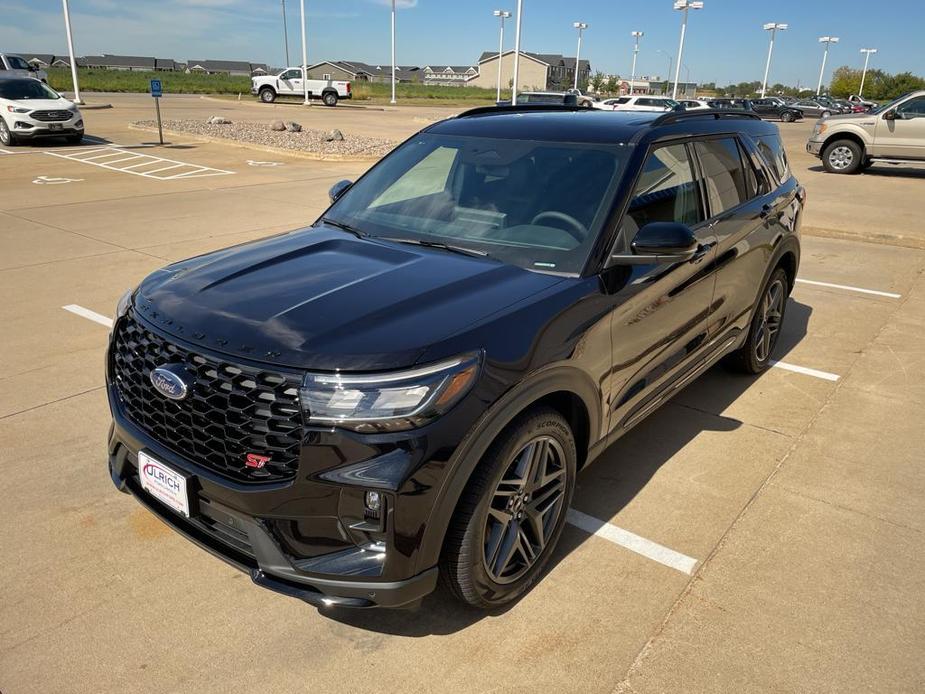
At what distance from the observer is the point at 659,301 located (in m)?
3.42

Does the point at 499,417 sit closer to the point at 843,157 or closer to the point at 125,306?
the point at 125,306

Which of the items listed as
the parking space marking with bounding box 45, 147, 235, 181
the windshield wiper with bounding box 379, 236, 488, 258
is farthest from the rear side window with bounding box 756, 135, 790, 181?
the parking space marking with bounding box 45, 147, 235, 181

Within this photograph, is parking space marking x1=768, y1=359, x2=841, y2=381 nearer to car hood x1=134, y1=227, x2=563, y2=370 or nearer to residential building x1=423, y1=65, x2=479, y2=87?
car hood x1=134, y1=227, x2=563, y2=370

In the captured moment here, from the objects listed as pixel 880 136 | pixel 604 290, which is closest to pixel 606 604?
pixel 604 290

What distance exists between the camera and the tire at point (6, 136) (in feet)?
59.2

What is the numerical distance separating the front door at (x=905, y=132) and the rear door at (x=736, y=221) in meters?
13.8

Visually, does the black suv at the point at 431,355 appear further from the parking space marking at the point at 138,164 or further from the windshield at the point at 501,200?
the parking space marking at the point at 138,164

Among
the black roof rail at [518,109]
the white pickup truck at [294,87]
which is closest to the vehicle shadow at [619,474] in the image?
the black roof rail at [518,109]

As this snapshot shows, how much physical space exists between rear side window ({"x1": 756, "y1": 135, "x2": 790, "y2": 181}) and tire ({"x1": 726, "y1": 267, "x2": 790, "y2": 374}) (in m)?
0.71

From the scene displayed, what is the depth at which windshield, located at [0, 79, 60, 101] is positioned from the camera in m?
18.1

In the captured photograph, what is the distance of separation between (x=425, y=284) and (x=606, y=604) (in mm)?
1461

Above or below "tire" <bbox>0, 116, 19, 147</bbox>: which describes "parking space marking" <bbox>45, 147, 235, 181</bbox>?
below

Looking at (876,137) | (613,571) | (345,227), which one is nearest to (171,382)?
(345,227)

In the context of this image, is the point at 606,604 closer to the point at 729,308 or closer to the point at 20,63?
the point at 729,308
